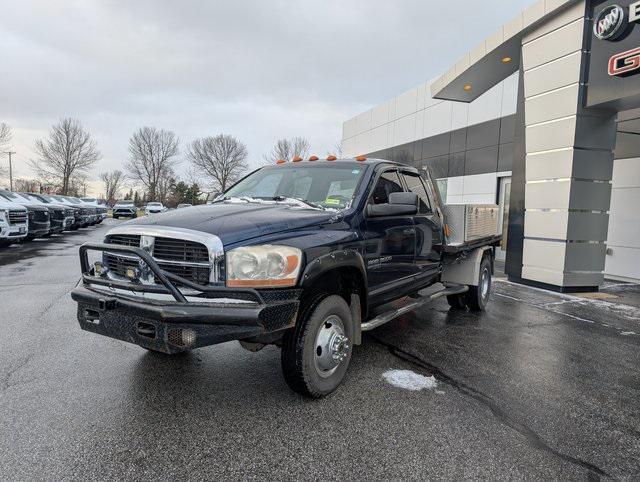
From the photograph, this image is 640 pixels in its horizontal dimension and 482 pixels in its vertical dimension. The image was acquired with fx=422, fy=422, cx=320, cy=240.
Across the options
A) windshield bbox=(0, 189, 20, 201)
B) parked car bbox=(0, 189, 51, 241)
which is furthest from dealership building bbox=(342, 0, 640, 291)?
windshield bbox=(0, 189, 20, 201)

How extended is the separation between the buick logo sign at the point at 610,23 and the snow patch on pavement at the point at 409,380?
707cm

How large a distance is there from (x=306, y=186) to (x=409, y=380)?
2.05m

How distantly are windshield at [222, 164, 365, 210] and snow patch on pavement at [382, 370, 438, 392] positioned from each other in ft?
5.13

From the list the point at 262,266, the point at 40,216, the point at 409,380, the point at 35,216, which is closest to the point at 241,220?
the point at 262,266

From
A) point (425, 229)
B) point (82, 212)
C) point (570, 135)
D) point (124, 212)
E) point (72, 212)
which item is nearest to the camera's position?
point (425, 229)

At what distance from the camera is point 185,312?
8.51ft

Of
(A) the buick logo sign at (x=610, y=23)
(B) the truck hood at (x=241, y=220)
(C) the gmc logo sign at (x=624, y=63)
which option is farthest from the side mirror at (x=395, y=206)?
(A) the buick logo sign at (x=610, y=23)

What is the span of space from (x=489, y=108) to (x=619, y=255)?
6461 mm

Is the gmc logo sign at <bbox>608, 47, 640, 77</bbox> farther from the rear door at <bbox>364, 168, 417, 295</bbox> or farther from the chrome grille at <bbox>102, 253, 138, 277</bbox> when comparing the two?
the chrome grille at <bbox>102, 253, 138, 277</bbox>

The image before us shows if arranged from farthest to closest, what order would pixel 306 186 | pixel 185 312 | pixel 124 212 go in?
pixel 124 212, pixel 306 186, pixel 185 312

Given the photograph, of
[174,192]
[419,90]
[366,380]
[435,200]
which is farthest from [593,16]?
[174,192]

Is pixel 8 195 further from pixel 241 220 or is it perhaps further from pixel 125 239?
pixel 241 220

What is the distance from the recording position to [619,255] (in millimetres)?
10758

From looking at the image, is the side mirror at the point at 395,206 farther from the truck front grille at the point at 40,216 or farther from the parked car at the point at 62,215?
the parked car at the point at 62,215
